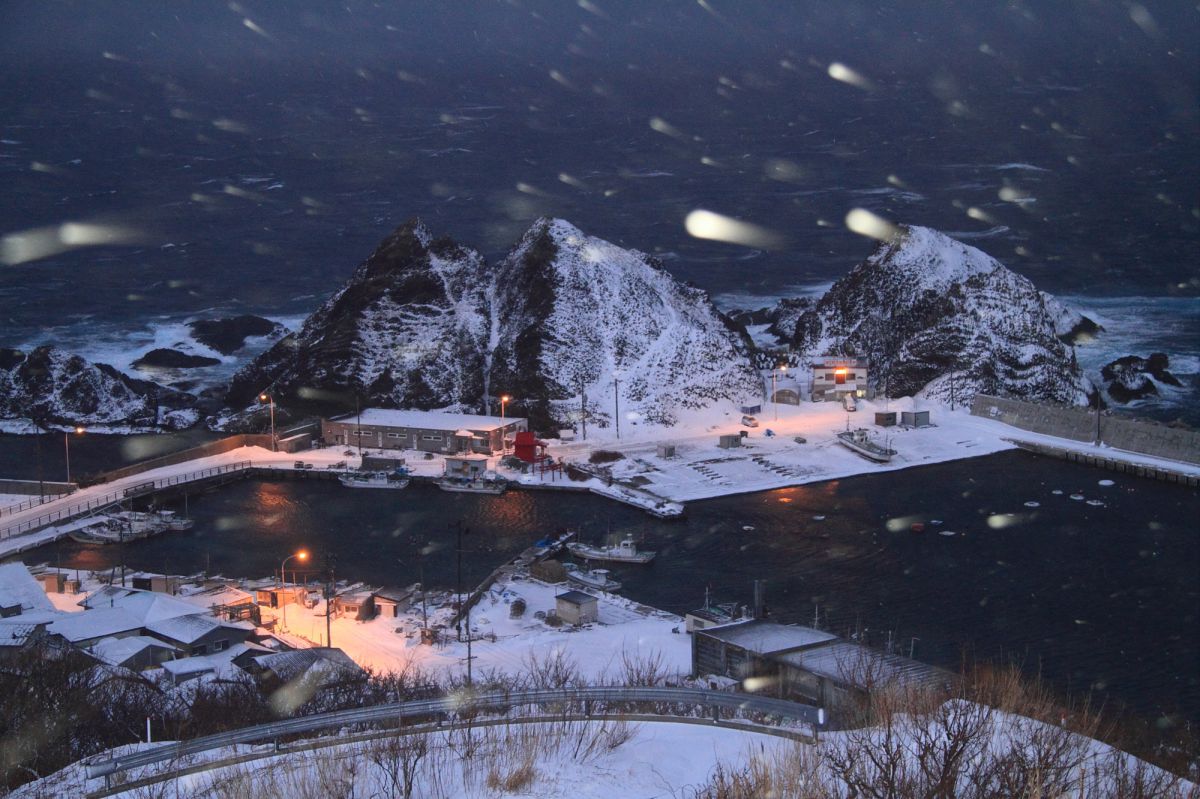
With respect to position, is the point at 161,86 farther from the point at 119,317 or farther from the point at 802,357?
the point at 802,357

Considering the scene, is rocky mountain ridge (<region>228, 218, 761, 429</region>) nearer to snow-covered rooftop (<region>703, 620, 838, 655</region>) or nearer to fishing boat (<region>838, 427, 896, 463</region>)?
fishing boat (<region>838, 427, 896, 463</region>)

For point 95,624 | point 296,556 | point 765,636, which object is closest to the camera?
point 765,636

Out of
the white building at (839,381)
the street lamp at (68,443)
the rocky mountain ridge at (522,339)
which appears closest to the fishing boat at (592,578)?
the rocky mountain ridge at (522,339)

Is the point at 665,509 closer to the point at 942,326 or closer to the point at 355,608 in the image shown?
the point at 355,608

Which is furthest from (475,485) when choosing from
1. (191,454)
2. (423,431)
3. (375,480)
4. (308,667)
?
(308,667)

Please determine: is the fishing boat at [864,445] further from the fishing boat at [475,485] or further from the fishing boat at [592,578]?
the fishing boat at [592,578]
